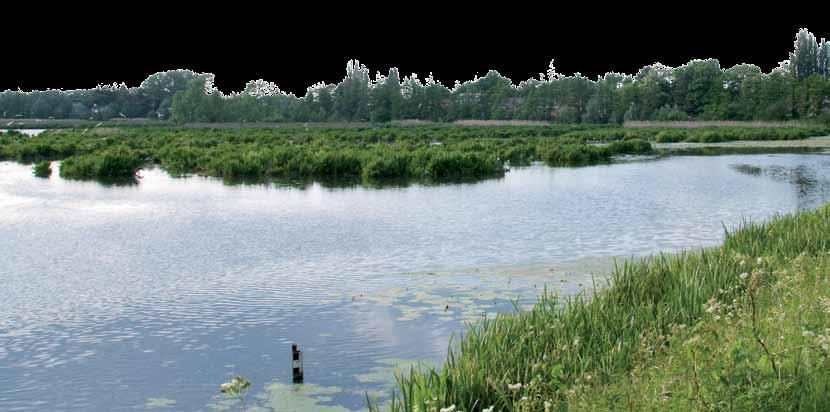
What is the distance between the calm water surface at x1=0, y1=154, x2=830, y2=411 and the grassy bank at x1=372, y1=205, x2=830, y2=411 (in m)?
1.30

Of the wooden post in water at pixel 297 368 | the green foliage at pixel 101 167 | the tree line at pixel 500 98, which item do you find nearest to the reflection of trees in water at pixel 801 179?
the wooden post in water at pixel 297 368

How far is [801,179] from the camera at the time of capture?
2827cm

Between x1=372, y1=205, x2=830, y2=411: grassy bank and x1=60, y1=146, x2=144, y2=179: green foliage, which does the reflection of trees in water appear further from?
x1=60, y1=146, x2=144, y2=179: green foliage

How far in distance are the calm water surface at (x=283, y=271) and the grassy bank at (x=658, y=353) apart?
1295 mm

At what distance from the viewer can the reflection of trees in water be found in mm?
22281

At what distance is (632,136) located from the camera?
197ft

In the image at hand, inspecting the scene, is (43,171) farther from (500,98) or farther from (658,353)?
(500,98)

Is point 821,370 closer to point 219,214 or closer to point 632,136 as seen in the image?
point 219,214

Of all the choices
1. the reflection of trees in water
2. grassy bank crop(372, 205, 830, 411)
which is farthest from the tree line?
grassy bank crop(372, 205, 830, 411)

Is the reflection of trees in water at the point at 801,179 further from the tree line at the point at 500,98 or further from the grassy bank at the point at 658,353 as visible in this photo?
the tree line at the point at 500,98

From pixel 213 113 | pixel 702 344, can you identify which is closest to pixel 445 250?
pixel 702 344

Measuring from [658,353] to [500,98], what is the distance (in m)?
117

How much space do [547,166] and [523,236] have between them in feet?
68.6

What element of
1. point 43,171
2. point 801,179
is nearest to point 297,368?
point 801,179
